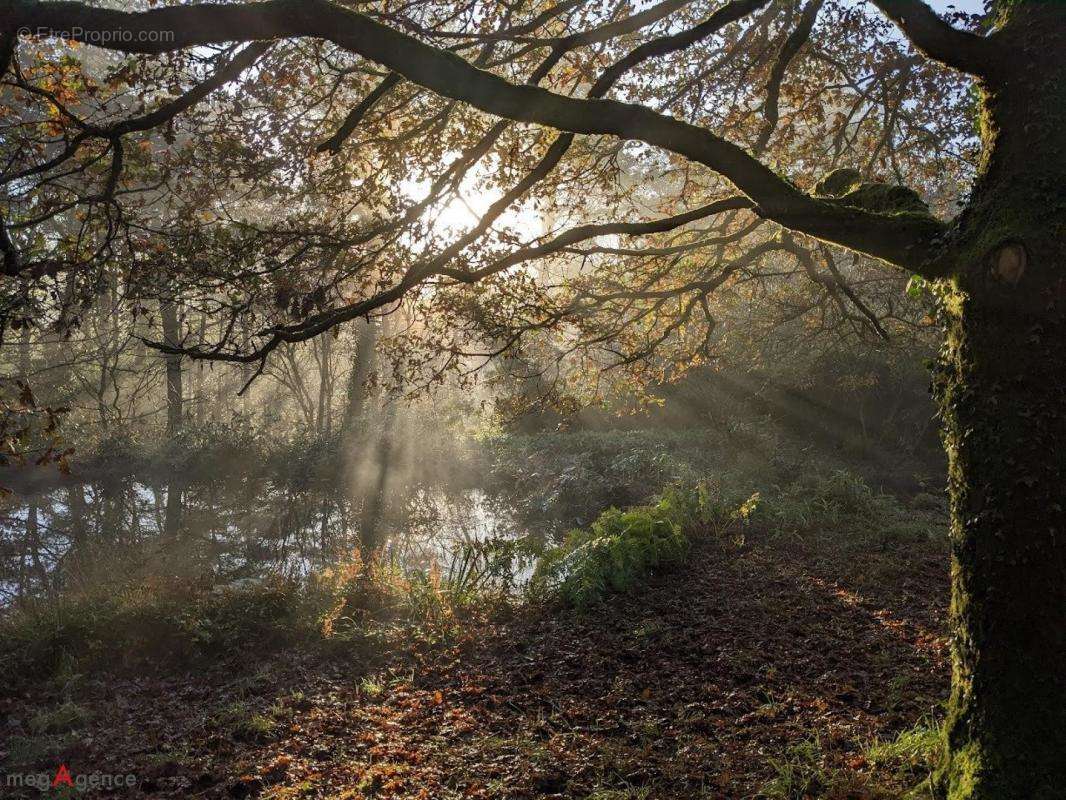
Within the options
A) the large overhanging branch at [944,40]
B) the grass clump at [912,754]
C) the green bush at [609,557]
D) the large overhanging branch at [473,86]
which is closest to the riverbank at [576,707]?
the grass clump at [912,754]

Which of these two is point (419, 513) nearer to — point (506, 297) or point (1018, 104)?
point (506, 297)

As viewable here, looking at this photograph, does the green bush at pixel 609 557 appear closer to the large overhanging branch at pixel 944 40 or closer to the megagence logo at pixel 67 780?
the megagence logo at pixel 67 780

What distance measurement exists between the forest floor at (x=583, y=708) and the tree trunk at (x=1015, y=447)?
68 centimetres

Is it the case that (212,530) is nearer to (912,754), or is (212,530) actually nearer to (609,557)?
(609,557)

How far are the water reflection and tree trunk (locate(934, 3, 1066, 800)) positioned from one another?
23.0 feet

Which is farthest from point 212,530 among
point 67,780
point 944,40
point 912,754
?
point 944,40

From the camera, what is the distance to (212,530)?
13289mm

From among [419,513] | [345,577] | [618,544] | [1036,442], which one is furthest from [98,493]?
[1036,442]

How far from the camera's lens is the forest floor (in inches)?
144

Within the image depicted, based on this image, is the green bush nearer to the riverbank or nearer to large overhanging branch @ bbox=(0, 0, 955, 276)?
the riverbank

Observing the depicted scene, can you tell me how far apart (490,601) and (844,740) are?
14.3ft

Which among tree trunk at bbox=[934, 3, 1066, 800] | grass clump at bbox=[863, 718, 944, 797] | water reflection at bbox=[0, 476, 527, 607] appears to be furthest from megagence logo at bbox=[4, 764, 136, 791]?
tree trunk at bbox=[934, 3, 1066, 800]

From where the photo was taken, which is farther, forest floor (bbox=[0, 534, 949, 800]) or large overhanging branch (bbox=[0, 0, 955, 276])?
forest floor (bbox=[0, 534, 949, 800])

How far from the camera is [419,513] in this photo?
14414 millimetres
